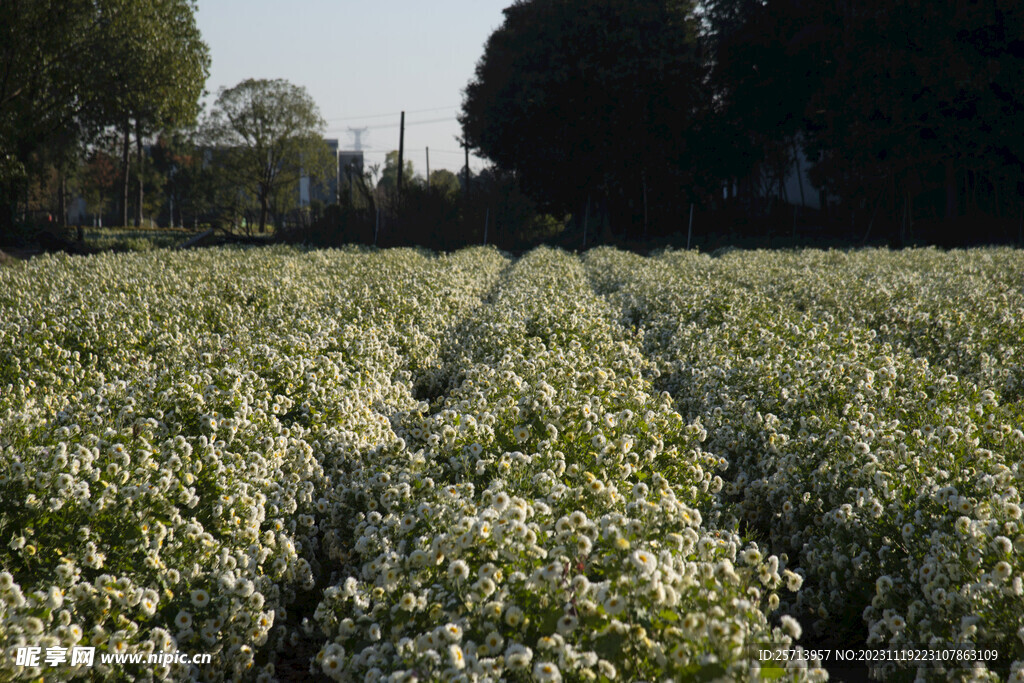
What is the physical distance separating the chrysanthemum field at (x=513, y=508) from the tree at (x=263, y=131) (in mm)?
63267

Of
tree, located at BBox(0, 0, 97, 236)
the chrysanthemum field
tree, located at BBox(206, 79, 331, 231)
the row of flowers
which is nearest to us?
the chrysanthemum field

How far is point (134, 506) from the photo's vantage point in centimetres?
386

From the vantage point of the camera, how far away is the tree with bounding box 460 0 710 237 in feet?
132

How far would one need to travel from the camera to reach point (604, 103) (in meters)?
40.8

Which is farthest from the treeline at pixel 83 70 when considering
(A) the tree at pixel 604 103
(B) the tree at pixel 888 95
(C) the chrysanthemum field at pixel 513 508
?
(B) the tree at pixel 888 95

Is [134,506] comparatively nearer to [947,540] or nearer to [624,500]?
[624,500]

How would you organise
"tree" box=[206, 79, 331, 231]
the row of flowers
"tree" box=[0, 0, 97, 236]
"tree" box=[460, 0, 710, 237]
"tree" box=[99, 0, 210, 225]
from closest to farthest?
the row of flowers < "tree" box=[0, 0, 97, 236] < "tree" box=[99, 0, 210, 225] < "tree" box=[460, 0, 710, 237] < "tree" box=[206, 79, 331, 231]

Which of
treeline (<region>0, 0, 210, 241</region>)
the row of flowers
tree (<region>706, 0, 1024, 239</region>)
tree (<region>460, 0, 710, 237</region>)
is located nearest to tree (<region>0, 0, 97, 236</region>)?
treeline (<region>0, 0, 210, 241</region>)

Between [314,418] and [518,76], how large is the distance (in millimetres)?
39639

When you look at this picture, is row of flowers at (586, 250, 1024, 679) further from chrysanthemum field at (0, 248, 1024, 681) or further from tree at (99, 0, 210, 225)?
tree at (99, 0, 210, 225)

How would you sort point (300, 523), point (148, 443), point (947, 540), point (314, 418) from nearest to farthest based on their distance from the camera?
1. point (947, 540)
2. point (148, 443)
3. point (300, 523)
4. point (314, 418)

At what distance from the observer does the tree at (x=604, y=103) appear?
40.2 meters

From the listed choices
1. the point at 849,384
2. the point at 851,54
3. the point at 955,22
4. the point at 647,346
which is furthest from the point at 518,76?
the point at 849,384

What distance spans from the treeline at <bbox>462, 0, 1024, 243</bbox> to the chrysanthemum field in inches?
1084
